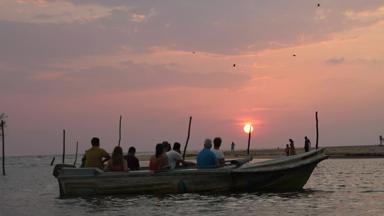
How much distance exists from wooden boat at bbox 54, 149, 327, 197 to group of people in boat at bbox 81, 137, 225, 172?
0.30 metres

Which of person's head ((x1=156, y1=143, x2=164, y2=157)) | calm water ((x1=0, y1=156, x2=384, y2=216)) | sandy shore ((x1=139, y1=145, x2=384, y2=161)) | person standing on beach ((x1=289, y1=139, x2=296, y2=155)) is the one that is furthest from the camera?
sandy shore ((x1=139, y1=145, x2=384, y2=161))

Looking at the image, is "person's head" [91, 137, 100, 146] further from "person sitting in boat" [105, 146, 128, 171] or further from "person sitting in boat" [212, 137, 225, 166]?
"person sitting in boat" [212, 137, 225, 166]

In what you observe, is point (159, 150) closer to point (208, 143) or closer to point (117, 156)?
point (117, 156)

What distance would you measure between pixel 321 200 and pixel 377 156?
45314 millimetres

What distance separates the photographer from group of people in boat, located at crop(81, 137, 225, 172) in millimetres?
19266

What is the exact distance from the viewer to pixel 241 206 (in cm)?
1634

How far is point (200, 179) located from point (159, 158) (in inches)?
58.6

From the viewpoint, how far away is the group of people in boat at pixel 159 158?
19.3m

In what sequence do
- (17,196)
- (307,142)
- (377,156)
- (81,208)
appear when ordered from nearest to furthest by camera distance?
(81,208) < (17,196) < (307,142) < (377,156)

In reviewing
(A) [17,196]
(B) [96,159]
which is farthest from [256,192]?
(A) [17,196]

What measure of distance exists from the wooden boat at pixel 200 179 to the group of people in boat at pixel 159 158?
1.00 feet

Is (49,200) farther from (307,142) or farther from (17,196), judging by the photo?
(307,142)

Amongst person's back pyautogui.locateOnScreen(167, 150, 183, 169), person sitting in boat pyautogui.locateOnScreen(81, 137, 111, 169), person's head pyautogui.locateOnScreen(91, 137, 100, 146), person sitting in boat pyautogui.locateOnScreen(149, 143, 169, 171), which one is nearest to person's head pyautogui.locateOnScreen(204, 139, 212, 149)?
person's back pyautogui.locateOnScreen(167, 150, 183, 169)

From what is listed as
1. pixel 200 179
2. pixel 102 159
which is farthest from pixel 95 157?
pixel 200 179
